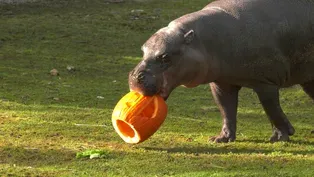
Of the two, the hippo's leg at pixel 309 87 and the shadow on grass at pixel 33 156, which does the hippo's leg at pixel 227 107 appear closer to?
the hippo's leg at pixel 309 87

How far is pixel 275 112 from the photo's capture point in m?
8.98

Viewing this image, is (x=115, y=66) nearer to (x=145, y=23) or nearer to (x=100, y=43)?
(x=100, y=43)

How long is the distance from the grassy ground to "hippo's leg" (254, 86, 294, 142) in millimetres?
130

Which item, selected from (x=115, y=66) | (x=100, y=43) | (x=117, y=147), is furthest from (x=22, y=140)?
(x=100, y=43)

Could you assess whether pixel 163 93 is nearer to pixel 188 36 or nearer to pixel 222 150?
pixel 188 36

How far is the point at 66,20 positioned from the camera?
17703 millimetres

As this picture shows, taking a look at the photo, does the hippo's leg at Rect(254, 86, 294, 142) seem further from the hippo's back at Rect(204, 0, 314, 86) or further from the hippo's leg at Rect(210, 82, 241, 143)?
the hippo's leg at Rect(210, 82, 241, 143)

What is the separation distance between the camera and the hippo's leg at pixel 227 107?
30.1 feet

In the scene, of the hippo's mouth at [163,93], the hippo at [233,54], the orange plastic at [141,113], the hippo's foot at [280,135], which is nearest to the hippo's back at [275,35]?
the hippo at [233,54]

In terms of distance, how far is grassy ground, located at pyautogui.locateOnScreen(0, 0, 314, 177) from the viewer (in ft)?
26.1

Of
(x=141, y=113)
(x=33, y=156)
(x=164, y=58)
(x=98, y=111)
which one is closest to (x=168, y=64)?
(x=164, y=58)

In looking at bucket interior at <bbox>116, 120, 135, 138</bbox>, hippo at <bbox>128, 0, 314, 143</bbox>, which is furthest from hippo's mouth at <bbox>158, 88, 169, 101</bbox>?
bucket interior at <bbox>116, 120, 135, 138</bbox>

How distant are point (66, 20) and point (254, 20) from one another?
938 centimetres

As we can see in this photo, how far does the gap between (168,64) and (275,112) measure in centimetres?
137
